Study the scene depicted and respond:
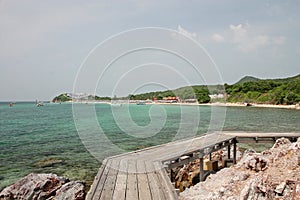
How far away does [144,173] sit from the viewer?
6.81 meters

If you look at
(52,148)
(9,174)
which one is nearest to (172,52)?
(9,174)

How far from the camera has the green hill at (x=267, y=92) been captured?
248 feet

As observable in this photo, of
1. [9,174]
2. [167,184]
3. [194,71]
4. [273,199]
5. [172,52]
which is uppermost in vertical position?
[172,52]

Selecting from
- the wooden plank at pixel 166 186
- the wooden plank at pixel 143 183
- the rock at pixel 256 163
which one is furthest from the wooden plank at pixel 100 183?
the rock at pixel 256 163

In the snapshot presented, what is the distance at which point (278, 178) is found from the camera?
7320 millimetres

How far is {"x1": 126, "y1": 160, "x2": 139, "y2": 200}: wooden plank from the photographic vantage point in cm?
522

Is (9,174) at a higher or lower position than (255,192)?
lower

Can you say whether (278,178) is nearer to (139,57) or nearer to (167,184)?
(167,184)

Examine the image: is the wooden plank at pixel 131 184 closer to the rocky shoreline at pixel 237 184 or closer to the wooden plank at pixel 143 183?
the wooden plank at pixel 143 183

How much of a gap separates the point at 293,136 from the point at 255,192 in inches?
385

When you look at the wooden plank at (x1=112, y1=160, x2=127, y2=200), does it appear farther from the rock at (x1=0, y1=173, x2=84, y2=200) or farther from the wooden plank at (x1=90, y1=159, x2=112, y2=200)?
the rock at (x1=0, y1=173, x2=84, y2=200)

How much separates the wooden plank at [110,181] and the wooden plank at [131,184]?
1.05 ft

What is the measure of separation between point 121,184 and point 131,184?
0.22m

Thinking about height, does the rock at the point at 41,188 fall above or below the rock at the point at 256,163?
below
